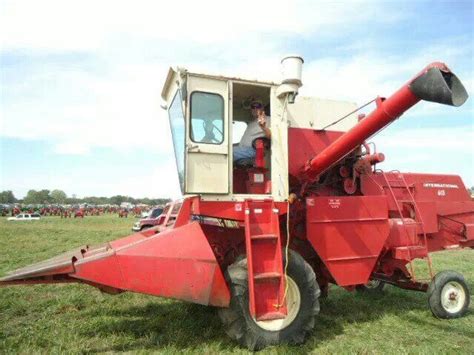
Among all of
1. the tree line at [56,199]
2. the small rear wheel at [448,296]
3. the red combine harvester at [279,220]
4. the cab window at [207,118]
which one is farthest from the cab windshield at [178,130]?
the tree line at [56,199]

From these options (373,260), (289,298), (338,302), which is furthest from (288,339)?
(338,302)

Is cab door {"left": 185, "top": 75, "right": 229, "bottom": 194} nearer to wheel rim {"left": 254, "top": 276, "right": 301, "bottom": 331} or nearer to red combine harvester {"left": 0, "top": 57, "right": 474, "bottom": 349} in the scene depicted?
red combine harvester {"left": 0, "top": 57, "right": 474, "bottom": 349}

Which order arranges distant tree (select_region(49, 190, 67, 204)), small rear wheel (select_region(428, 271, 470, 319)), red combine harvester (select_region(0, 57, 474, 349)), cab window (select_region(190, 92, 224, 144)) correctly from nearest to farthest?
red combine harvester (select_region(0, 57, 474, 349)), cab window (select_region(190, 92, 224, 144)), small rear wheel (select_region(428, 271, 470, 319)), distant tree (select_region(49, 190, 67, 204))

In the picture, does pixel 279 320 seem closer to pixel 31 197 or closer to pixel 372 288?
pixel 372 288

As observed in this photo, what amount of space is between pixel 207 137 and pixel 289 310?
231cm

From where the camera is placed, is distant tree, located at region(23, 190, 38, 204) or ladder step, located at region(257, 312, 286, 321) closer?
ladder step, located at region(257, 312, 286, 321)

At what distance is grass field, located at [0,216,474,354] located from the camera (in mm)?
4465

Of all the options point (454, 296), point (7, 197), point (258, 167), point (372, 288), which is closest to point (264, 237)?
point (258, 167)

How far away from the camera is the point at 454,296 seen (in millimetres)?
5875

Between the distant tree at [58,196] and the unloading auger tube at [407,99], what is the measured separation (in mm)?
161610

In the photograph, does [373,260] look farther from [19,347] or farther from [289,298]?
[19,347]

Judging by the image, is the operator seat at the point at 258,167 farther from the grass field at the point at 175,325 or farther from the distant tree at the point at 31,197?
the distant tree at the point at 31,197

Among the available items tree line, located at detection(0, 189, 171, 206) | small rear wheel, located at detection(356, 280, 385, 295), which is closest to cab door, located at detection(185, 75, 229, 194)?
small rear wheel, located at detection(356, 280, 385, 295)

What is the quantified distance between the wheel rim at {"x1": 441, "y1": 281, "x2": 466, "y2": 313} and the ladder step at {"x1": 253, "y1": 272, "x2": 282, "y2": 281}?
9.53 feet
